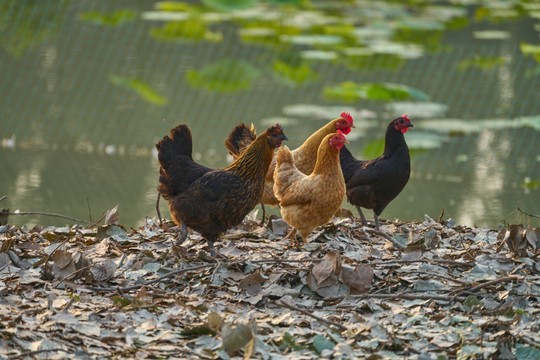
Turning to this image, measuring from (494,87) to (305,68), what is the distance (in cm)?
247

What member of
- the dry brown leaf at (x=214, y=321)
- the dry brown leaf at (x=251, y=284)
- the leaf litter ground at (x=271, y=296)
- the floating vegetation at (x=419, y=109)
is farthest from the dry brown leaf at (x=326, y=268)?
the floating vegetation at (x=419, y=109)

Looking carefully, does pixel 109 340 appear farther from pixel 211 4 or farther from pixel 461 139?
pixel 211 4

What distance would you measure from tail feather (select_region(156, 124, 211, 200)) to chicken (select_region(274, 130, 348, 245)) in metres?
0.48

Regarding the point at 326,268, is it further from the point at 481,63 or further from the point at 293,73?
the point at 481,63

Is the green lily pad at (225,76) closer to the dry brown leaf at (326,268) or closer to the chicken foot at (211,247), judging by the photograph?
the chicken foot at (211,247)

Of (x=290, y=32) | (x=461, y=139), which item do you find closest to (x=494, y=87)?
(x=461, y=139)

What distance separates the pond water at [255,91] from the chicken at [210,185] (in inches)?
50.7

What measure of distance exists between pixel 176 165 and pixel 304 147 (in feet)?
3.50

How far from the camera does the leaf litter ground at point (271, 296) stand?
278 cm

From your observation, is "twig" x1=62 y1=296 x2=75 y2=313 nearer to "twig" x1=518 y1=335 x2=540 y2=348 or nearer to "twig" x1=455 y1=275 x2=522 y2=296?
"twig" x1=455 y1=275 x2=522 y2=296

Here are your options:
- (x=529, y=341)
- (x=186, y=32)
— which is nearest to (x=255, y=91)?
(x=186, y=32)

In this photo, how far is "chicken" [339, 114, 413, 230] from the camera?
447 cm

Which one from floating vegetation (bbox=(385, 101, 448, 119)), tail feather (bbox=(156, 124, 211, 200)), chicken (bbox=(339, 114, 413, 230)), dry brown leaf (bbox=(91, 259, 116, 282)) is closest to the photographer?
dry brown leaf (bbox=(91, 259, 116, 282))

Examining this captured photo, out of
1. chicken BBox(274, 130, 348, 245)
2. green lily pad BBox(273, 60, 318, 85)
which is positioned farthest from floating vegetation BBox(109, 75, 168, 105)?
chicken BBox(274, 130, 348, 245)
